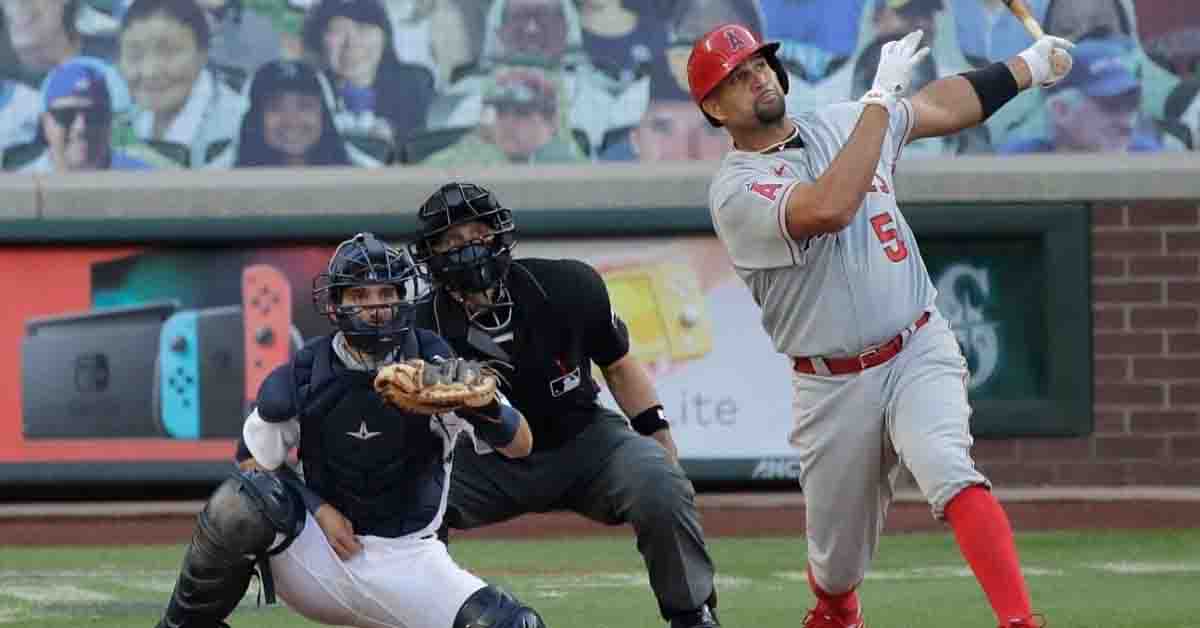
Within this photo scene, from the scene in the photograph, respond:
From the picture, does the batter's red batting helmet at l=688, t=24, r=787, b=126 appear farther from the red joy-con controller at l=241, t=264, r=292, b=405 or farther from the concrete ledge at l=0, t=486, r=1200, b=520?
the red joy-con controller at l=241, t=264, r=292, b=405

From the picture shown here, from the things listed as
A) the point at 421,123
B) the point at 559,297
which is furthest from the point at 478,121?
the point at 559,297

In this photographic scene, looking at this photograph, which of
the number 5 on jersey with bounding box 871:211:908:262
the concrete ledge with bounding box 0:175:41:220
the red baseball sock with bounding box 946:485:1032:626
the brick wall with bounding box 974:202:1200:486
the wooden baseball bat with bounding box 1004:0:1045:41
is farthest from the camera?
the brick wall with bounding box 974:202:1200:486

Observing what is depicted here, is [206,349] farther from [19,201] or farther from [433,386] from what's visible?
[433,386]

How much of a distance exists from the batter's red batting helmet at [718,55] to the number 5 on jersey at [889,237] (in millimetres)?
520

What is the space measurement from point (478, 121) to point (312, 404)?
7.11 meters

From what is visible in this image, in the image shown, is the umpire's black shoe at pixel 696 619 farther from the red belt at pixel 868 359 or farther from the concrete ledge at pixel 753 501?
the concrete ledge at pixel 753 501

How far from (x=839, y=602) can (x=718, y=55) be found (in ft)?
5.78

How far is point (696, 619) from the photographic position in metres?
7.34

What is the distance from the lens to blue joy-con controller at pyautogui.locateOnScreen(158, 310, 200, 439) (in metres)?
13.3

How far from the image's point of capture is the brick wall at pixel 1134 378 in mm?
13438

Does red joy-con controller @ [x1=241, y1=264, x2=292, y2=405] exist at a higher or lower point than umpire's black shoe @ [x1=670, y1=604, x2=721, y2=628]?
lower

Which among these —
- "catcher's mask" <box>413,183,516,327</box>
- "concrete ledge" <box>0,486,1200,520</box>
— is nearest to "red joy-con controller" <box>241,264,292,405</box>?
"concrete ledge" <box>0,486,1200,520</box>

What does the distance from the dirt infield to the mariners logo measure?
919 millimetres

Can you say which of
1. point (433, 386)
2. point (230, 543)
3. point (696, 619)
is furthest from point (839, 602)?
point (230, 543)
